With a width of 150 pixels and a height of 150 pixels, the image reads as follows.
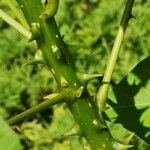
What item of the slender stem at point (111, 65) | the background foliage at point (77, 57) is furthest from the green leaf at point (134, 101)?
the background foliage at point (77, 57)

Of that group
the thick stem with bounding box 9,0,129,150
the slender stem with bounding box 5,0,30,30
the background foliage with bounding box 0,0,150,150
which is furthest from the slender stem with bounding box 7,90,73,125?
the background foliage with bounding box 0,0,150,150

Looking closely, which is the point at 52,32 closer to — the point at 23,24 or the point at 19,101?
the point at 23,24

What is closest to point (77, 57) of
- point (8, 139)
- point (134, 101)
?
point (134, 101)

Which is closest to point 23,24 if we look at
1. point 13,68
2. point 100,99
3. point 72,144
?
point 100,99

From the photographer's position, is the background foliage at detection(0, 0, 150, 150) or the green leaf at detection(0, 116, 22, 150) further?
the background foliage at detection(0, 0, 150, 150)

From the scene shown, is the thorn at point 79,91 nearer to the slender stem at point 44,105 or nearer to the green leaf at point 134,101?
the slender stem at point 44,105

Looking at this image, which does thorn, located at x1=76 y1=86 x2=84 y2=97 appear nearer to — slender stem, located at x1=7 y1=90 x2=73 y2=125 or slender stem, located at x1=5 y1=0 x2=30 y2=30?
slender stem, located at x1=7 y1=90 x2=73 y2=125
